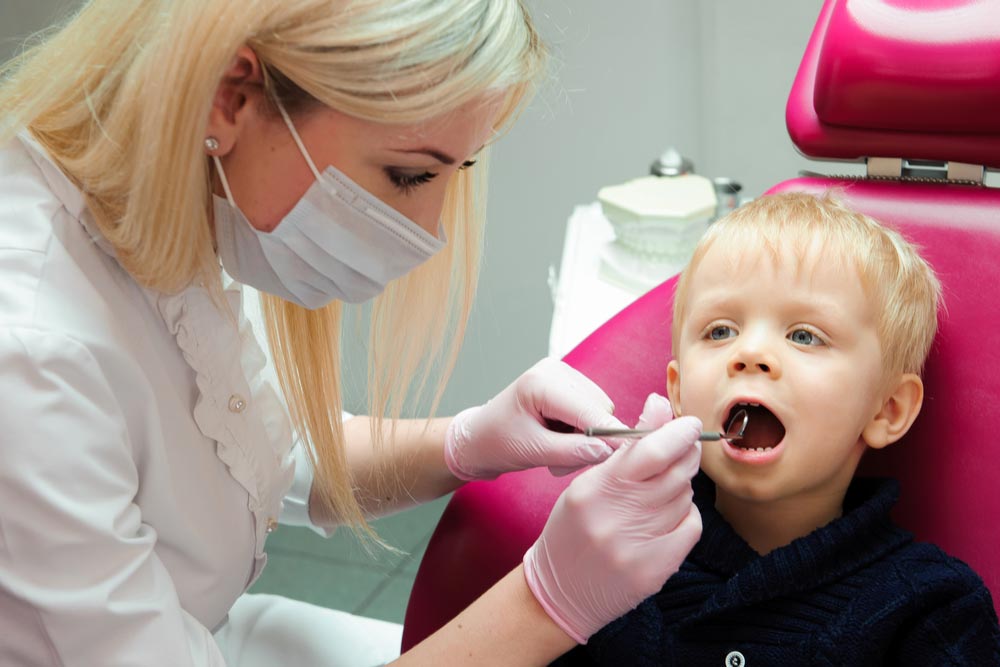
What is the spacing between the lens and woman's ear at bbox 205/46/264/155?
1.06 meters

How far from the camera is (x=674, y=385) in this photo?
139cm

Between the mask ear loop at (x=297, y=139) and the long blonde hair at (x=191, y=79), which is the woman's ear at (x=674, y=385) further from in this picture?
the mask ear loop at (x=297, y=139)

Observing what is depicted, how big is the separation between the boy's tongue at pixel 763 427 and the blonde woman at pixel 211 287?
0.13 meters

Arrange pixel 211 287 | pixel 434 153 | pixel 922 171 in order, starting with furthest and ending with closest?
pixel 922 171
pixel 211 287
pixel 434 153

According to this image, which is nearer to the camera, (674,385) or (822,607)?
(822,607)

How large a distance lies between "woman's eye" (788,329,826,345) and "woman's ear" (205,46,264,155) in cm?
66

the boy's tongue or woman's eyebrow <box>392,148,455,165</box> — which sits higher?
woman's eyebrow <box>392,148,455,165</box>

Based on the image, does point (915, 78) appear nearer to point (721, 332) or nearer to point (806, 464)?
point (721, 332)

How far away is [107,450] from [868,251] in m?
0.88

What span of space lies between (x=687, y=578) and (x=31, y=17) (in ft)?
9.01

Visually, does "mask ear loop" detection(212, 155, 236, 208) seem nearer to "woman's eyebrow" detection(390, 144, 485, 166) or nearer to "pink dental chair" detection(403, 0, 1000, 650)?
"woman's eyebrow" detection(390, 144, 485, 166)

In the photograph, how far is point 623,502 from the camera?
1143 millimetres

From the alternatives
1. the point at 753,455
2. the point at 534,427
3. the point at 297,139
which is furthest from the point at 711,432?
the point at 297,139

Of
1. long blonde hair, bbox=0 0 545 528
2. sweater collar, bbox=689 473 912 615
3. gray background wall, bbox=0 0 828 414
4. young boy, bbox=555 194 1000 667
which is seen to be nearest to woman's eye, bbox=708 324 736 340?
young boy, bbox=555 194 1000 667
